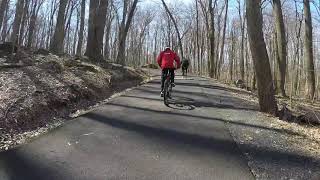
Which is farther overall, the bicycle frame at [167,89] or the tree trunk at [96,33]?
the tree trunk at [96,33]

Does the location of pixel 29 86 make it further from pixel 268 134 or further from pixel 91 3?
pixel 91 3

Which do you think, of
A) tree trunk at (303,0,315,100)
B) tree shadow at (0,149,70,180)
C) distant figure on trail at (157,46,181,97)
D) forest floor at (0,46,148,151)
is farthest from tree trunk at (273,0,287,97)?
tree shadow at (0,149,70,180)

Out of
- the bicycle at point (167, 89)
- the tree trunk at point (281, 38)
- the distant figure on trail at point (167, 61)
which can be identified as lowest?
the bicycle at point (167, 89)

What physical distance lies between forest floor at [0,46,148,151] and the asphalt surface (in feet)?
1.97

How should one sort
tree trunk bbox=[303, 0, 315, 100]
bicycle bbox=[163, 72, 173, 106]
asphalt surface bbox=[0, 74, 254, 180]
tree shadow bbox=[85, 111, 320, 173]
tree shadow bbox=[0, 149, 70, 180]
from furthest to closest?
1. tree trunk bbox=[303, 0, 315, 100]
2. bicycle bbox=[163, 72, 173, 106]
3. tree shadow bbox=[85, 111, 320, 173]
4. asphalt surface bbox=[0, 74, 254, 180]
5. tree shadow bbox=[0, 149, 70, 180]

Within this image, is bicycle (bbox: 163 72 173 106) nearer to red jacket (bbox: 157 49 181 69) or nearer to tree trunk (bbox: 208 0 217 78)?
red jacket (bbox: 157 49 181 69)

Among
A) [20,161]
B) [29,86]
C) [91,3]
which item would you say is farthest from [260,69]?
[91,3]

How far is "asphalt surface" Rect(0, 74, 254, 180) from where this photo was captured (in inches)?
228

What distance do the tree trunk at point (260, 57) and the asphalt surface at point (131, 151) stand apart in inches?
89.1

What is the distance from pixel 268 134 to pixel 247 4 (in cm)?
473

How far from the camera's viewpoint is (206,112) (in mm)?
11594

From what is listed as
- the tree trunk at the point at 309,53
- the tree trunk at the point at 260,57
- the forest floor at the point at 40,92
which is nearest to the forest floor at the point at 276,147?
the tree trunk at the point at 260,57

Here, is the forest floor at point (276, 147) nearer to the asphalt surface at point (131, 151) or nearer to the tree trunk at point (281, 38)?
the asphalt surface at point (131, 151)

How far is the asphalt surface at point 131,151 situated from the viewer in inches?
228
